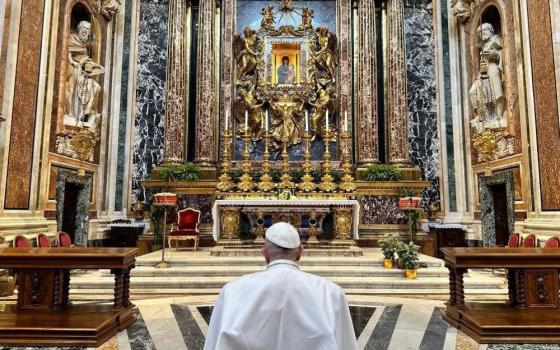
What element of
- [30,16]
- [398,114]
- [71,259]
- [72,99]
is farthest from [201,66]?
[71,259]

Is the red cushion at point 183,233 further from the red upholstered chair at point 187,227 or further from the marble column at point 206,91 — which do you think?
the marble column at point 206,91

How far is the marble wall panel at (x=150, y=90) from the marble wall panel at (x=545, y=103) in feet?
30.7

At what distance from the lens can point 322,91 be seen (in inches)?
487

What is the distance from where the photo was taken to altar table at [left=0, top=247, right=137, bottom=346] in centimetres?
392

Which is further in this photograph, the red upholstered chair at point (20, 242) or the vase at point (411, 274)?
the vase at point (411, 274)

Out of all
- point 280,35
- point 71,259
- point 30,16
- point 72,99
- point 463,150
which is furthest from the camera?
point 280,35

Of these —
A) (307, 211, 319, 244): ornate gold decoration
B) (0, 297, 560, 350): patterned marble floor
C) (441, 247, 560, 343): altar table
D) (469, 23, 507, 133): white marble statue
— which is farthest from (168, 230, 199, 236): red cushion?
(469, 23, 507, 133): white marble statue

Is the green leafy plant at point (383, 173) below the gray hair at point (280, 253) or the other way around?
the other way around

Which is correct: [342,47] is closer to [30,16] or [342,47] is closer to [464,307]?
[30,16]

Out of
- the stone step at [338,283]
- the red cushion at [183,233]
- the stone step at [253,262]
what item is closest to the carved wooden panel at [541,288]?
the stone step at [338,283]

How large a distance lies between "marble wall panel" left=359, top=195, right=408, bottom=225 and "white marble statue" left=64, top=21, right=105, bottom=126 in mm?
7492

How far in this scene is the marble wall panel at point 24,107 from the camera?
25.6ft

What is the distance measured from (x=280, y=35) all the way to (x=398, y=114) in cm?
428

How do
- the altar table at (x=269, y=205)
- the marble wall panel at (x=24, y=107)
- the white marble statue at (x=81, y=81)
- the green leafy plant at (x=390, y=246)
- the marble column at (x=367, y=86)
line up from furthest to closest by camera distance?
1. the marble column at (x=367, y=86)
2. the white marble statue at (x=81, y=81)
3. the altar table at (x=269, y=205)
4. the marble wall panel at (x=24, y=107)
5. the green leafy plant at (x=390, y=246)
